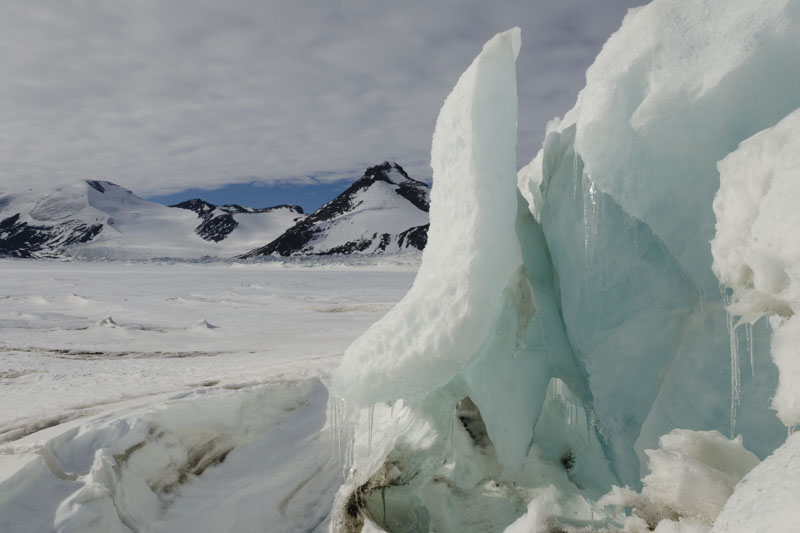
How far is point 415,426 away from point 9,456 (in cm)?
317

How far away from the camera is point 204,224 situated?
132500 millimetres

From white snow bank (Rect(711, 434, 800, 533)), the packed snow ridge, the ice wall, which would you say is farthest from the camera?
the ice wall

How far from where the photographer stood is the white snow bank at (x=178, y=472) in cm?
342

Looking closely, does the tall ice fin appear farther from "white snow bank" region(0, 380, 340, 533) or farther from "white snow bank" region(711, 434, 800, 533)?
"white snow bank" region(0, 380, 340, 533)

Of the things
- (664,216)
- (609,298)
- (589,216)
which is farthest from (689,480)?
(589,216)

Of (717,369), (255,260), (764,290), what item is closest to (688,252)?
(717,369)

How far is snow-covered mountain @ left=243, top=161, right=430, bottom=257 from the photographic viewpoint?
8888 centimetres

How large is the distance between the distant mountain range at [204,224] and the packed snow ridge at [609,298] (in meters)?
77.3

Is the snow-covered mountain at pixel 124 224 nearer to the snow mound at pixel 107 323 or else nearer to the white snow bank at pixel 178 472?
the snow mound at pixel 107 323

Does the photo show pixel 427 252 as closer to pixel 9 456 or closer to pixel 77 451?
pixel 77 451

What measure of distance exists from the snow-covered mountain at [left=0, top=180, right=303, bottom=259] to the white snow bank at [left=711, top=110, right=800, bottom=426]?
3907 inches

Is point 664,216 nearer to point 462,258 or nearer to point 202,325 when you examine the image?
point 462,258

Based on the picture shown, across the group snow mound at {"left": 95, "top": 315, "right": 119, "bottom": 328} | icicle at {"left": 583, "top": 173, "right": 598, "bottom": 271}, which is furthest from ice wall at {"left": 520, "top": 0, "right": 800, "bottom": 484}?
snow mound at {"left": 95, "top": 315, "right": 119, "bottom": 328}

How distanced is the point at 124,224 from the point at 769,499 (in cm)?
14318
